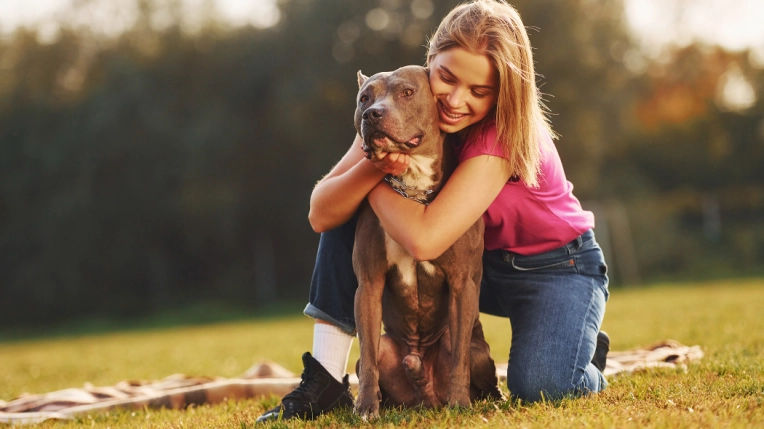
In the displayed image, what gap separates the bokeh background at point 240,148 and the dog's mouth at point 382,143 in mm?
13891

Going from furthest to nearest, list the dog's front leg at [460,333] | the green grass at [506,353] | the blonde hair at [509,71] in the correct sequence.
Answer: the blonde hair at [509,71] < the dog's front leg at [460,333] < the green grass at [506,353]

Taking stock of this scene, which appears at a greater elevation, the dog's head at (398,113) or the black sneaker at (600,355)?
the dog's head at (398,113)

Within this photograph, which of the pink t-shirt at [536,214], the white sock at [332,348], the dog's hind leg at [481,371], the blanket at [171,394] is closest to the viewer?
the dog's hind leg at [481,371]

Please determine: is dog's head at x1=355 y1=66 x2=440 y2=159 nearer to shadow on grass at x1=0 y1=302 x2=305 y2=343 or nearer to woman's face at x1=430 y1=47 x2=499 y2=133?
woman's face at x1=430 y1=47 x2=499 y2=133

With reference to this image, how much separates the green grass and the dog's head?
1.15m

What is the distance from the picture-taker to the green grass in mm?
2971

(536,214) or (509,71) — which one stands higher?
(509,71)

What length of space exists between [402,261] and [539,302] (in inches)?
32.3

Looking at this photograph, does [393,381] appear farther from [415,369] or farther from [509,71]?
[509,71]

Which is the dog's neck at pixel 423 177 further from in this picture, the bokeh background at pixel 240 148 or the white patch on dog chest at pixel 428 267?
the bokeh background at pixel 240 148

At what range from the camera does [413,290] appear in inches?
139

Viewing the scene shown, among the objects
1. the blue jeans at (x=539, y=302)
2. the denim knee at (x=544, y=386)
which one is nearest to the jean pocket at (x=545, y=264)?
the blue jeans at (x=539, y=302)

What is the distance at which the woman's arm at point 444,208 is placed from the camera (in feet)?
10.8

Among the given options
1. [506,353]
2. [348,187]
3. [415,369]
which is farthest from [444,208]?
[506,353]
